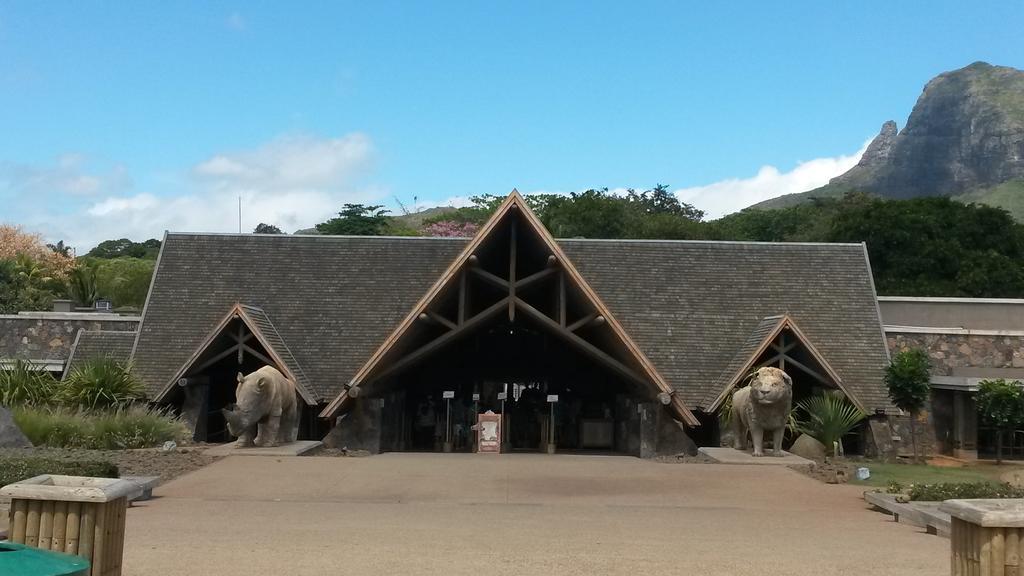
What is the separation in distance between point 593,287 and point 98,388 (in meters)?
11.4

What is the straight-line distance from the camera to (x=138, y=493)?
11320 mm

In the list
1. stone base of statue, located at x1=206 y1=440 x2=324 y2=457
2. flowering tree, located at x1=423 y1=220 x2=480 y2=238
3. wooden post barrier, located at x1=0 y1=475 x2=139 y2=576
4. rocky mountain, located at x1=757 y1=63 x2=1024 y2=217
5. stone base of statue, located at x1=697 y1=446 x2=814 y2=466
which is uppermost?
rocky mountain, located at x1=757 y1=63 x2=1024 y2=217

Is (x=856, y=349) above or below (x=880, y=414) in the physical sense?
above

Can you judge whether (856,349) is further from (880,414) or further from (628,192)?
(628,192)

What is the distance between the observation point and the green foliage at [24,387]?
1983 centimetres

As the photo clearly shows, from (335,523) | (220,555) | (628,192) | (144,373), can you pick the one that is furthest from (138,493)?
(628,192)

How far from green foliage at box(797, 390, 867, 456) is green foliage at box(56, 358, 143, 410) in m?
14.1

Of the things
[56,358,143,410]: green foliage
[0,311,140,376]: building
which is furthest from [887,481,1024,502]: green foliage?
[0,311,140,376]: building

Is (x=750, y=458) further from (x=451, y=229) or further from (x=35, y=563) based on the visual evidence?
(x=451, y=229)

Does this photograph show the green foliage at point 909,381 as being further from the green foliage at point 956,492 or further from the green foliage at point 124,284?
the green foliage at point 124,284

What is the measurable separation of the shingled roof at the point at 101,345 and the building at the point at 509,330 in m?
0.55

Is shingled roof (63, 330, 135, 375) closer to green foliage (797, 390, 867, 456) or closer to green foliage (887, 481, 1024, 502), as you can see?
green foliage (797, 390, 867, 456)

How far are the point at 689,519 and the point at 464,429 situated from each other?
39.7 feet

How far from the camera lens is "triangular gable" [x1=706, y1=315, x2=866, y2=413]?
20000 mm
